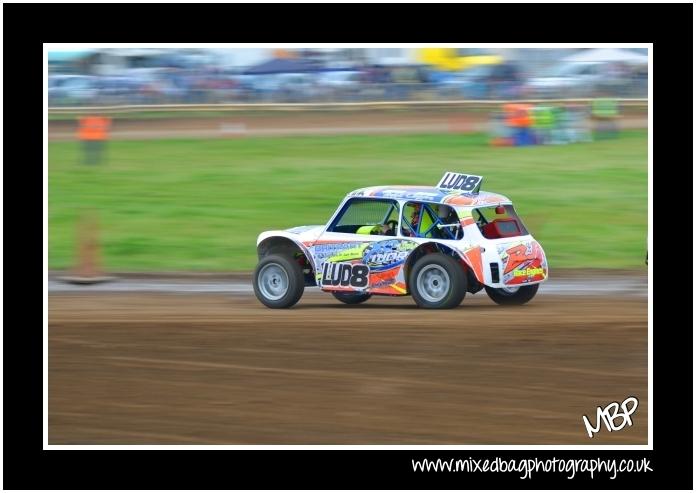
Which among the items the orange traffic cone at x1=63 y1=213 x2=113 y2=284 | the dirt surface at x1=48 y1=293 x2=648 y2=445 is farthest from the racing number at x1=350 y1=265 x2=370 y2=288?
the orange traffic cone at x1=63 y1=213 x2=113 y2=284

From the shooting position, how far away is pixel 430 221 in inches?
563

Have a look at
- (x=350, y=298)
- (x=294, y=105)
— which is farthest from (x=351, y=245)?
(x=294, y=105)

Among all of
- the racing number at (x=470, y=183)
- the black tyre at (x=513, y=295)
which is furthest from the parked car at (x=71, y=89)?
the black tyre at (x=513, y=295)

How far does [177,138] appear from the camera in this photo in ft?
101

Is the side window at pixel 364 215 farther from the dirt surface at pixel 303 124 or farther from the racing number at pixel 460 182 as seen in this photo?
the dirt surface at pixel 303 124

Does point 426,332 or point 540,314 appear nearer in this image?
point 426,332

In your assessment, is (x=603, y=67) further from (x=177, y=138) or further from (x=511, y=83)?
(x=177, y=138)

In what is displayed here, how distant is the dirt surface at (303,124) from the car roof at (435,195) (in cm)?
1593

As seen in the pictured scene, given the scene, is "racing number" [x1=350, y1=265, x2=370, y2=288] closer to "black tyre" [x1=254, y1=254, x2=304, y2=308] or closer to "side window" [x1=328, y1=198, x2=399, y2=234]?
"side window" [x1=328, y1=198, x2=399, y2=234]

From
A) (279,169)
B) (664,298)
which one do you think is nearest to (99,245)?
(279,169)

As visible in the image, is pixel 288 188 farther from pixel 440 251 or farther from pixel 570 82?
pixel 440 251

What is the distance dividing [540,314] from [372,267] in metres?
2.29

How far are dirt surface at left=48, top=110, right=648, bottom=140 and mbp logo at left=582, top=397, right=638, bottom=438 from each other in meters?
→ 19.9

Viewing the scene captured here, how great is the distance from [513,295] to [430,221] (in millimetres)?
1771
